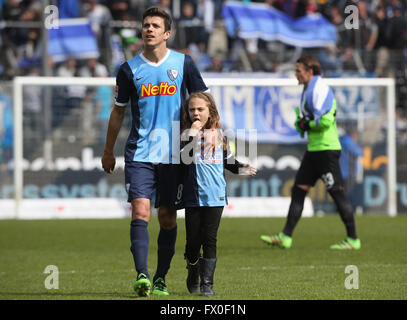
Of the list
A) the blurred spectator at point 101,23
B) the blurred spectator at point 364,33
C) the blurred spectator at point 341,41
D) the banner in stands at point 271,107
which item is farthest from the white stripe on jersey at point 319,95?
the blurred spectator at point 364,33

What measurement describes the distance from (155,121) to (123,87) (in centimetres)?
37

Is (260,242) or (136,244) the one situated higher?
(136,244)

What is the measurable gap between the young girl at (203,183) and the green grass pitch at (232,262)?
0.83ft

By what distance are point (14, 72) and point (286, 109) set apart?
6.26 metres

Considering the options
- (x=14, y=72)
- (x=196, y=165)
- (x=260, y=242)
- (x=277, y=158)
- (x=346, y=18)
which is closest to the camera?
(x=196, y=165)

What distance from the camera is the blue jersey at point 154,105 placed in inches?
275

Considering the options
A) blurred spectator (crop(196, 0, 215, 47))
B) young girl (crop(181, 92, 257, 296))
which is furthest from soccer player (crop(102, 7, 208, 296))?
blurred spectator (crop(196, 0, 215, 47))

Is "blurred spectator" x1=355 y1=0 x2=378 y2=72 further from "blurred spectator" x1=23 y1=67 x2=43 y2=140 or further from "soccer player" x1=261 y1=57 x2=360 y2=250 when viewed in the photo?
"soccer player" x1=261 y1=57 x2=360 y2=250

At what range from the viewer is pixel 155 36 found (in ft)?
22.8

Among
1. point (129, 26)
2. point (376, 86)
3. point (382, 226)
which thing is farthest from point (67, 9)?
→ point (382, 226)

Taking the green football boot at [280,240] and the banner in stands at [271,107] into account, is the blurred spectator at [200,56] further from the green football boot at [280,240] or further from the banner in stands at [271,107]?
the green football boot at [280,240]

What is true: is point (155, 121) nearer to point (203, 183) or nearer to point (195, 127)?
point (195, 127)

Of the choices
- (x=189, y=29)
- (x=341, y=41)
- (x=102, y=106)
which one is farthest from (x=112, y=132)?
(x=341, y=41)

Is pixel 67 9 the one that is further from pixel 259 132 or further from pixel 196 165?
pixel 196 165
